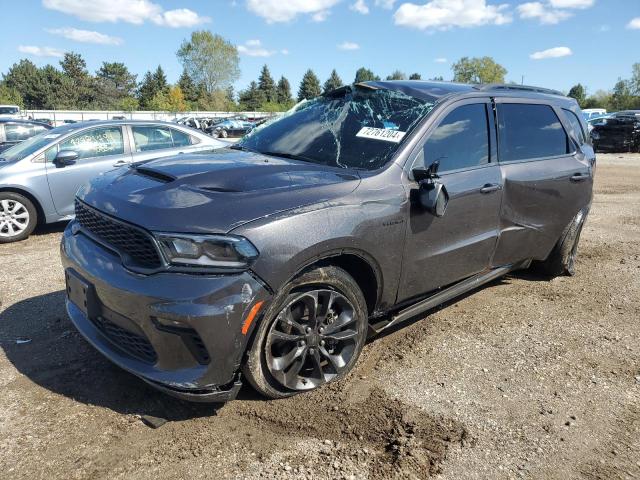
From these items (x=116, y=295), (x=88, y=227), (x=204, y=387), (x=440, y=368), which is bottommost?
(x=440, y=368)

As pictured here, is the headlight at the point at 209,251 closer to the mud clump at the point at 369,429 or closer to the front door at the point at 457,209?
the mud clump at the point at 369,429

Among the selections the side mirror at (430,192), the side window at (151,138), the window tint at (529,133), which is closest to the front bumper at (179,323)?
the side mirror at (430,192)

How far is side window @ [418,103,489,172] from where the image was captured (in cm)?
327

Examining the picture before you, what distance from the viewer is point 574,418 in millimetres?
2736

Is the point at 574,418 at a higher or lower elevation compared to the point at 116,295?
lower

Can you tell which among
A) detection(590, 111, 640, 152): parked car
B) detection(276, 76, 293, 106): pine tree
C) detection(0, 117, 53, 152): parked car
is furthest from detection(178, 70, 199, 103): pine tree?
detection(0, 117, 53, 152): parked car

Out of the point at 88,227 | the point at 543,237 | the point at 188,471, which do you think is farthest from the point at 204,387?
the point at 543,237

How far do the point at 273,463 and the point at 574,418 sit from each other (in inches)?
66.9

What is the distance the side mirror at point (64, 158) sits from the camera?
21.2 feet

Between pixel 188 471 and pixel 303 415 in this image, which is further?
pixel 303 415

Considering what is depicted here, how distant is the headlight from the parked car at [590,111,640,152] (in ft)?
74.6

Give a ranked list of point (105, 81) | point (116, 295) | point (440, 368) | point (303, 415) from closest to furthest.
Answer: point (116, 295) < point (303, 415) < point (440, 368) < point (105, 81)

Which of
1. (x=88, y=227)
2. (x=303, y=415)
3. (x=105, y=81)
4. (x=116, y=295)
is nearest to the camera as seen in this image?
(x=116, y=295)

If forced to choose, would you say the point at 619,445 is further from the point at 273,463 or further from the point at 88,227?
the point at 88,227
